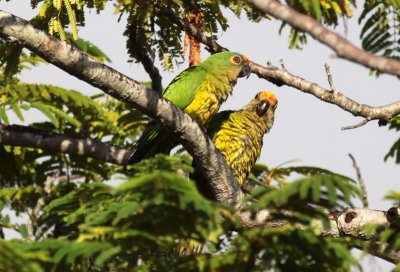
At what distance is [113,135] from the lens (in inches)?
369

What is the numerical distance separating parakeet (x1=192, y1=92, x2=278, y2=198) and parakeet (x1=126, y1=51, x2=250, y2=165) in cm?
23

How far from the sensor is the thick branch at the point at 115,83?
484 cm

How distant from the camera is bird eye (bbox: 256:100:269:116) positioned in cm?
855

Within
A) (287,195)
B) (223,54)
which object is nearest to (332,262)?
(287,195)

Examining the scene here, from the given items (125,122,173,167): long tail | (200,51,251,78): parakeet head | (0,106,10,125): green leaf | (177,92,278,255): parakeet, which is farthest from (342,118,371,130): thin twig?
(0,106,10,125): green leaf

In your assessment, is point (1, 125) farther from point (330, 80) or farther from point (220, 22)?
point (330, 80)

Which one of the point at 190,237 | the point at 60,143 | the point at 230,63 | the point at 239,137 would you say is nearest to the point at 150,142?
the point at 239,137

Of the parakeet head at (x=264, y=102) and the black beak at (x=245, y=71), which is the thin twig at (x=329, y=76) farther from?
the parakeet head at (x=264, y=102)

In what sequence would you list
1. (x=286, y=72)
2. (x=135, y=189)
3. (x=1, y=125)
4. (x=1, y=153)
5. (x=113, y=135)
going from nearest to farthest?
(x=135, y=189)
(x=286, y=72)
(x=1, y=125)
(x=1, y=153)
(x=113, y=135)

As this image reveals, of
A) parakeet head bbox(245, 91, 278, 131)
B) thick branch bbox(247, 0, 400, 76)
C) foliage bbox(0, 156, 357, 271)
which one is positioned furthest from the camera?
parakeet head bbox(245, 91, 278, 131)

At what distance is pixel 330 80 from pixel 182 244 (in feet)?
10.6

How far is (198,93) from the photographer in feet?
25.1

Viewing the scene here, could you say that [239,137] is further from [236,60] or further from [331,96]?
[331,96]

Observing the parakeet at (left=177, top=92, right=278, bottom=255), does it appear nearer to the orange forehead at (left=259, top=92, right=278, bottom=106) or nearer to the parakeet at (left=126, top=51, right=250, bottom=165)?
the parakeet at (left=126, top=51, right=250, bottom=165)
